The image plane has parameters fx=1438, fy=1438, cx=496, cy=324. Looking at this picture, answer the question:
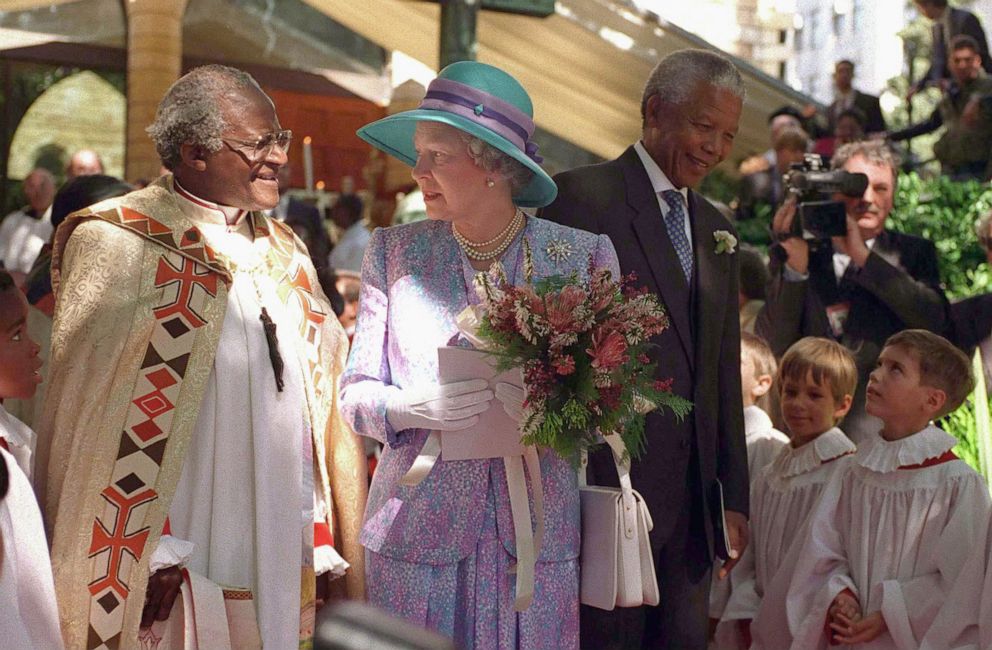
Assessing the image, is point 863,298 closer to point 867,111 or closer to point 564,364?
point 564,364

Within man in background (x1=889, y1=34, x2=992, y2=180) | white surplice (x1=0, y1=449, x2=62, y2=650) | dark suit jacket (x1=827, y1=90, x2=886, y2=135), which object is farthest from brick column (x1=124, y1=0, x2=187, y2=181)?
white surplice (x1=0, y1=449, x2=62, y2=650)

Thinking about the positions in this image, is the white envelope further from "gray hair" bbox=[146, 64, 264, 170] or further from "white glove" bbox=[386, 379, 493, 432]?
"gray hair" bbox=[146, 64, 264, 170]

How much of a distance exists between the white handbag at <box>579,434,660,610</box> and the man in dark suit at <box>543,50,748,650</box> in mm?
374

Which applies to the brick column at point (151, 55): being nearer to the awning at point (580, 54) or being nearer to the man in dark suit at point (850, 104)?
the awning at point (580, 54)

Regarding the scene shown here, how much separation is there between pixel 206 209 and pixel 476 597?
126 cm

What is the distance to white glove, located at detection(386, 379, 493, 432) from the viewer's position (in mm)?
3504

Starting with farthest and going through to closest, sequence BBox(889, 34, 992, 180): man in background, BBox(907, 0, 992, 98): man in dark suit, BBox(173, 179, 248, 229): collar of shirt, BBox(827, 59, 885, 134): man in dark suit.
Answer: BBox(827, 59, 885, 134): man in dark suit → BBox(907, 0, 992, 98): man in dark suit → BBox(889, 34, 992, 180): man in background → BBox(173, 179, 248, 229): collar of shirt

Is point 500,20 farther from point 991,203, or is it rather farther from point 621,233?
point 621,233

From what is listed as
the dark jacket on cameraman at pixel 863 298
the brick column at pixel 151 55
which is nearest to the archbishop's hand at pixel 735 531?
the dark jacket on cameraman at pixel 863 298

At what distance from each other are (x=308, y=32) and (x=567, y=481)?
1346cm

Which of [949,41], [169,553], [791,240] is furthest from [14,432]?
[949,41]

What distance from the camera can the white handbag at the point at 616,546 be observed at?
3709 mm

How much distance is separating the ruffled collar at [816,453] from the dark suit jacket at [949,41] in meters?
6.32

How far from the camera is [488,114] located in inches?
148
